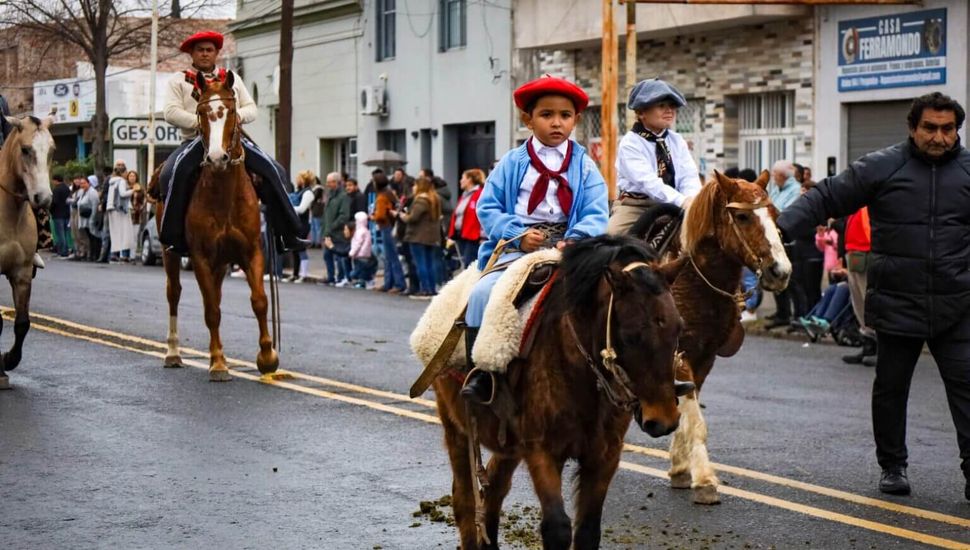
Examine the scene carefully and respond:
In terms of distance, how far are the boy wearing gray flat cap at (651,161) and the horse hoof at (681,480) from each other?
4.96ft

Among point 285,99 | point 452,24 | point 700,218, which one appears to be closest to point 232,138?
point 700,218

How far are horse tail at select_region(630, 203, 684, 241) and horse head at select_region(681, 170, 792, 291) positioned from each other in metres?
0.28

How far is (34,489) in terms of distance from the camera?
865cm

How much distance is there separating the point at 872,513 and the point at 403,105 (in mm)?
32427

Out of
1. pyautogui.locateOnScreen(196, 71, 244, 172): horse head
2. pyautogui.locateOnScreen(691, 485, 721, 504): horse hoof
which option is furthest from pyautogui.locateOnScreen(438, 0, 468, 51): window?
pyautogui.locateOnScreen(691, 485, 721, 504): horse hoof

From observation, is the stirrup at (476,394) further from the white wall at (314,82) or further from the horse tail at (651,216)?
the white wall at (314,82)

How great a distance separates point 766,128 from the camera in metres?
28.3

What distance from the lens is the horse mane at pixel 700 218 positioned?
8.68 meters

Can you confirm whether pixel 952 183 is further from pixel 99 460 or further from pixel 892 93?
pixel 892 93

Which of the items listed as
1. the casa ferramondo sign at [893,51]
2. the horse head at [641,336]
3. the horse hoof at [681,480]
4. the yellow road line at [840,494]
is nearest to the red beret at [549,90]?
the horse head at [641,336]

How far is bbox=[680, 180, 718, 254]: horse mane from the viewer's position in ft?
28.5

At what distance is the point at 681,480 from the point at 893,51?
17.2 meters

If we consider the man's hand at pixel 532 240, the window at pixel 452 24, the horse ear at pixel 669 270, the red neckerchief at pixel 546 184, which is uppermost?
the window at pixel 452 24

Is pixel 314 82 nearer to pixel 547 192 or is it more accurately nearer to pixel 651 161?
pixel 651 161
